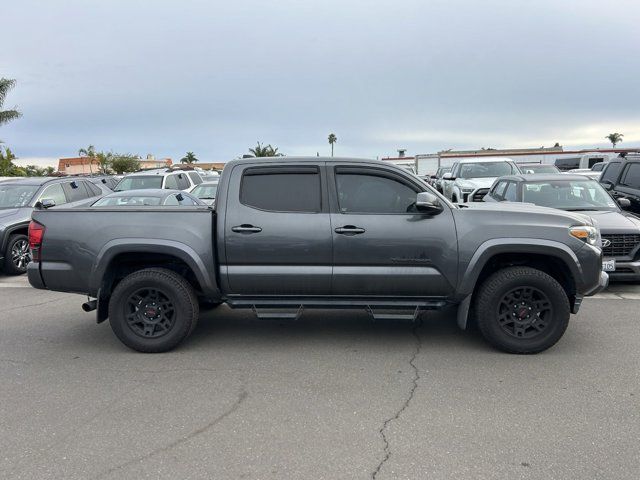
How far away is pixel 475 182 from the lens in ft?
46.4

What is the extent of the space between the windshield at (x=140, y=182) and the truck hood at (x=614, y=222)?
34.6 ft

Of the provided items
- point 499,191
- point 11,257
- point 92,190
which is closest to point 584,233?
point 499,191

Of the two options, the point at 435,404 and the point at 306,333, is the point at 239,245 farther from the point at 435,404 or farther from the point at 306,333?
the point at 435,404

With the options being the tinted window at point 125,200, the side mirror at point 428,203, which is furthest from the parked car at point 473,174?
the side mirror at point 428,203

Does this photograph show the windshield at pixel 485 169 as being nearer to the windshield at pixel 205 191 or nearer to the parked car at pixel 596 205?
the parked car at pixel 596 205

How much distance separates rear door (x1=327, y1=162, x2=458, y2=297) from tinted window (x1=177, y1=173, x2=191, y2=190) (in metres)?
10.9

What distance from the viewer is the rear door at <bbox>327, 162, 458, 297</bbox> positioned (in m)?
4.70

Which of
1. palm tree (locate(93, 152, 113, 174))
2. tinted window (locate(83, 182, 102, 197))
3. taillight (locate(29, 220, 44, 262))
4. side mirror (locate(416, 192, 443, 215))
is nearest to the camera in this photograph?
side mirror (locate(416, 192, 443, 215))

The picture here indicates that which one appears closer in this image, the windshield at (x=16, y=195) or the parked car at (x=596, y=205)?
the parked car at (x=596, y=205)

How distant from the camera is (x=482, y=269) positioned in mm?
4848

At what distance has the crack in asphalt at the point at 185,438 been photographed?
119 inches

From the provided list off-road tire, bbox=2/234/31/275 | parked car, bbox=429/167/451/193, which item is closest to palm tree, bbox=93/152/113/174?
parked car, bbox=429/167/451/193

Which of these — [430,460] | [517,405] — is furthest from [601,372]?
[430,460]

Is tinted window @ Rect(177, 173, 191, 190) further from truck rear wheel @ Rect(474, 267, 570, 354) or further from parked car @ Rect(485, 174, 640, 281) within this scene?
truck rear wheel @ Rect(474, 267, 570, 354)
